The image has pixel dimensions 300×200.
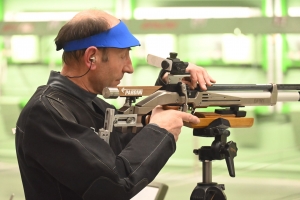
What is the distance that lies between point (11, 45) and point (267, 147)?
5.62 feet

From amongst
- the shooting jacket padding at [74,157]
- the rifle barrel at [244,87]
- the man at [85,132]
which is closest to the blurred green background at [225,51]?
the rifle barrel at [244,87]

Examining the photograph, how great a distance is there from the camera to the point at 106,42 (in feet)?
5.39

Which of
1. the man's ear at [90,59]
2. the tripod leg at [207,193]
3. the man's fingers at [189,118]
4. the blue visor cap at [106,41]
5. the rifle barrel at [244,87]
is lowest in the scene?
the tripod leg at [207,193]

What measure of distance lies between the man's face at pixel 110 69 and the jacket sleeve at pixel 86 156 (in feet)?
0.62

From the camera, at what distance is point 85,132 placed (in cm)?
152

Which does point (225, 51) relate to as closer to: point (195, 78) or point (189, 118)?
point (195, 78)

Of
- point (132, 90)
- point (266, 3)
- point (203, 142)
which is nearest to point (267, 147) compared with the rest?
point (203, 142)

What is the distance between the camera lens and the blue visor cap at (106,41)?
64.5 inches

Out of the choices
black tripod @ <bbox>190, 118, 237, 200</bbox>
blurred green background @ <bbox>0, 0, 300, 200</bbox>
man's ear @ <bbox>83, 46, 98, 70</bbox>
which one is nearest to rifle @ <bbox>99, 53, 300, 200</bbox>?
black tripod @ <bbox>190, 118, 237, 200</bbox>

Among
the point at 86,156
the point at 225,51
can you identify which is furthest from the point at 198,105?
the point at 225,51

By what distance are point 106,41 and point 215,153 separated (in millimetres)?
457

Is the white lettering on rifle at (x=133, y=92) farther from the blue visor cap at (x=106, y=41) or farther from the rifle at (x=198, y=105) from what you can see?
the blue visor cap at (x=106, y=41)

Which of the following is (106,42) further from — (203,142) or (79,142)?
(203,142)

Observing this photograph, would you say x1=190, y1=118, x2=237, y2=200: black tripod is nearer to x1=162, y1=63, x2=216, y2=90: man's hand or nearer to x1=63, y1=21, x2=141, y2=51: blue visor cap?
x1=162, y1=63, x2=216, y2=90: man's hand
